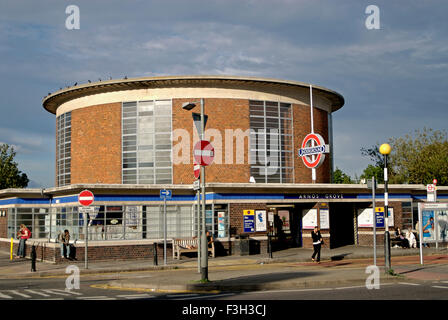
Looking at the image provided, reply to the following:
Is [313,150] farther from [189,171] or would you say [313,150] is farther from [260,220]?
[189,171]

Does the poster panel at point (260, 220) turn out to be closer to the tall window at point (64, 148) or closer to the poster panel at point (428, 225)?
the poster panel at point (428, 225)

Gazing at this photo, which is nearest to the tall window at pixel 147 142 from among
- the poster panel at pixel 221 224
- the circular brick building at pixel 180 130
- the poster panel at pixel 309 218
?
the circular brick building at pixel 180 130

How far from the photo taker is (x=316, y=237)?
24.9 meters

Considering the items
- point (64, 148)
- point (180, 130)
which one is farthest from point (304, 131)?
point (64, 148)

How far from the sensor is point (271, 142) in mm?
39688

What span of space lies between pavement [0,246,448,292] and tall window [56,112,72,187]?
1267 centimetres

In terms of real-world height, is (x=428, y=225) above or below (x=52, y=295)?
above

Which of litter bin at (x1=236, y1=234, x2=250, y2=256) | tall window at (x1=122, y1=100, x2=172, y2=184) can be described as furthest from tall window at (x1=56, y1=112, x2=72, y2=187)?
litter bin at (x1=236, y1=234, x2=250, y2=256)

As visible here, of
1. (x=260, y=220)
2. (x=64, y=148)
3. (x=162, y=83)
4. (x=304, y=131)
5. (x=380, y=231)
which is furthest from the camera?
(x=64, y=148)

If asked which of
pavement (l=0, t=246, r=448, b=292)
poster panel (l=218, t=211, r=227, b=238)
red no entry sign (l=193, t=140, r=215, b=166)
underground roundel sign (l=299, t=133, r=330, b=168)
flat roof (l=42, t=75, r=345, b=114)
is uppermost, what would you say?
flat roof (l=42, t=75, r=345, b=114)

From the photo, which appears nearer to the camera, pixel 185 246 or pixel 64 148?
pixel 185 246

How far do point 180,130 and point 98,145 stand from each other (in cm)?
654

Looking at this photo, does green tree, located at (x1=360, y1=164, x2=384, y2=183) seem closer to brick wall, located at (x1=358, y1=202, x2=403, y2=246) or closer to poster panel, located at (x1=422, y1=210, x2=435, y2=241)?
brick wall, located at (x1=358, y1=202, x2=403, y2=246)

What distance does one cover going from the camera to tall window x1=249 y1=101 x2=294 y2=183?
39.1 meters
